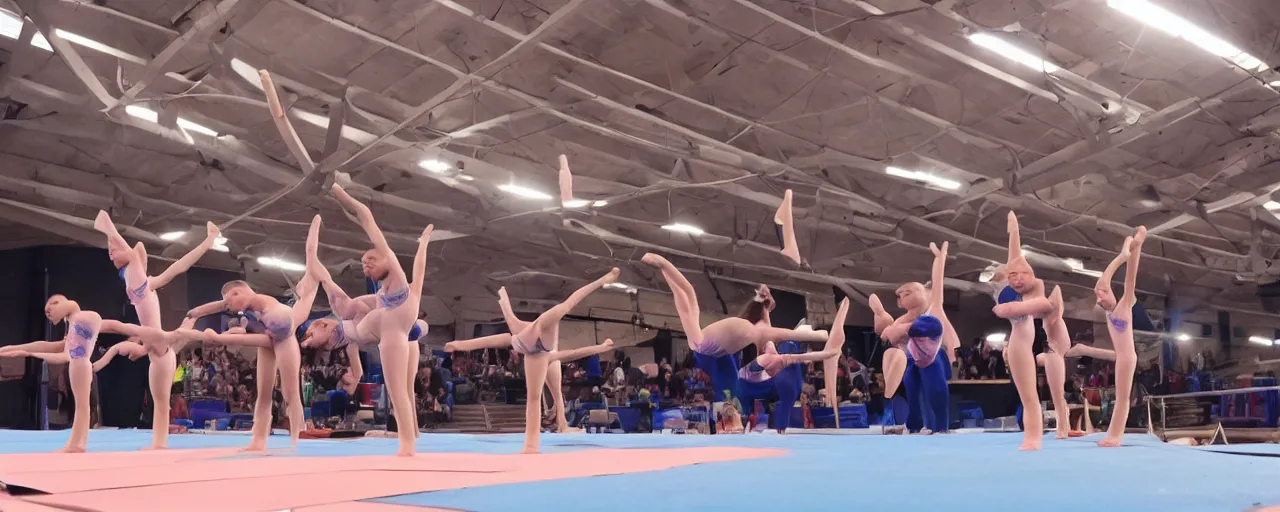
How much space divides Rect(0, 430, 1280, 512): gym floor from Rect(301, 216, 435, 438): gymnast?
98 cm

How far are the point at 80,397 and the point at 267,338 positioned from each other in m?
1.85

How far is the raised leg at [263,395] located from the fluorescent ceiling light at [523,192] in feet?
28.1

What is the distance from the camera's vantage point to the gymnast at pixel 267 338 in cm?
640

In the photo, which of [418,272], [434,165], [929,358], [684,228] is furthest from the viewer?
[684,228]

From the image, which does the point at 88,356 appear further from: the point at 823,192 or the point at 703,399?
the point at 703,399

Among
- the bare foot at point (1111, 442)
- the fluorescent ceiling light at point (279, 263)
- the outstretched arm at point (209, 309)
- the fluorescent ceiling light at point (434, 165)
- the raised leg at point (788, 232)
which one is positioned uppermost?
the fluorescent ceiling light at point (434, 165)

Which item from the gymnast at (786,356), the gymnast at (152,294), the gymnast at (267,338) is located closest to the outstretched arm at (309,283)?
the gymnast at (267,338)

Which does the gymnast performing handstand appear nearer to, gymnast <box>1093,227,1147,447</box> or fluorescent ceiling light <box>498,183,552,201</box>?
gymnast <box>1093,227,1147,447</box>

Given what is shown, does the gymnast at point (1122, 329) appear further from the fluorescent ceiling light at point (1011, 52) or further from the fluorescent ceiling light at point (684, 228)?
the fluorescent ceiling light at point (684, 228)

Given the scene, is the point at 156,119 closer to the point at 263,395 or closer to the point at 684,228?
the point at 263,395

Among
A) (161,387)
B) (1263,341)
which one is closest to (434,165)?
(161,387)

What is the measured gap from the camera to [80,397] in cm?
705

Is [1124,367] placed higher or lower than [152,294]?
lower

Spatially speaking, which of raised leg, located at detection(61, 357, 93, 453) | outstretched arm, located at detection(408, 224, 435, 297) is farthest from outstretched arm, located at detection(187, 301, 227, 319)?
outstretched arm, located at detection(408, 224, 435, 297)
